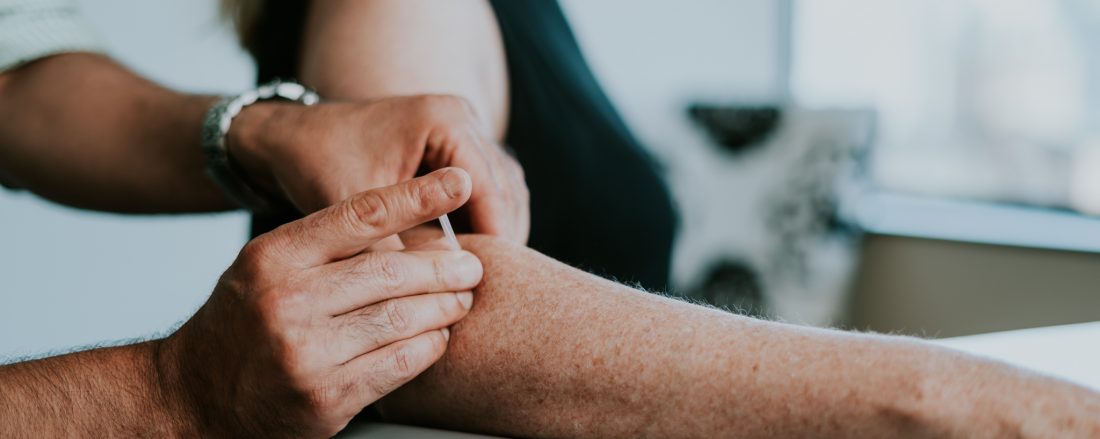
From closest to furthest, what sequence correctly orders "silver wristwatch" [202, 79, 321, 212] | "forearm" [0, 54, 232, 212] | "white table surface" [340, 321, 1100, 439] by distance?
"white table surface" [340, 321, 1100, 439] → "silver wristwatch" [202, 79, 321, 212] → "forearm" [0, 54, 232, 212]

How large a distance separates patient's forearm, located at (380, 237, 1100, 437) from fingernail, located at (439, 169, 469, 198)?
0.45ft

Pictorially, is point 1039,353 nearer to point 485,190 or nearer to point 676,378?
point 676,378

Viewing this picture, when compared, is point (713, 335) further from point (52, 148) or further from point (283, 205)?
point (52, 148)

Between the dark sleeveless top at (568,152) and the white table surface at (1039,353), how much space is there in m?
0.40

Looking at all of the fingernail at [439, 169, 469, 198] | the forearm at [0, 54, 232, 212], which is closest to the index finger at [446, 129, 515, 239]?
the fingernail at [439, 169, 469, 198]

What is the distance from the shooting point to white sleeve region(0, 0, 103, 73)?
106cm

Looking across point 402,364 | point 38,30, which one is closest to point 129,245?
point 38,30

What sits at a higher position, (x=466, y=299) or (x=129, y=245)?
(x=466, y=299)

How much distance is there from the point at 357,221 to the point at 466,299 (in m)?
0.15

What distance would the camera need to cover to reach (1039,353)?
2.66 feet

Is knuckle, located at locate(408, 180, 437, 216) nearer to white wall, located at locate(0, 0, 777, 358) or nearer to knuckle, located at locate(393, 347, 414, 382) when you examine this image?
knuckle, located at locate(393, 347, 414, 382)

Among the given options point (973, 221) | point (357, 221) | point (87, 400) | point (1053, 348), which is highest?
point (357, 221)

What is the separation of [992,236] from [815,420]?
2075 mm

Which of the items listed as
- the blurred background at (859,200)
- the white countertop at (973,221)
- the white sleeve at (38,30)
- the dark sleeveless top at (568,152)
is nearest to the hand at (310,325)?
the dark sleeveless top at (568,152)
